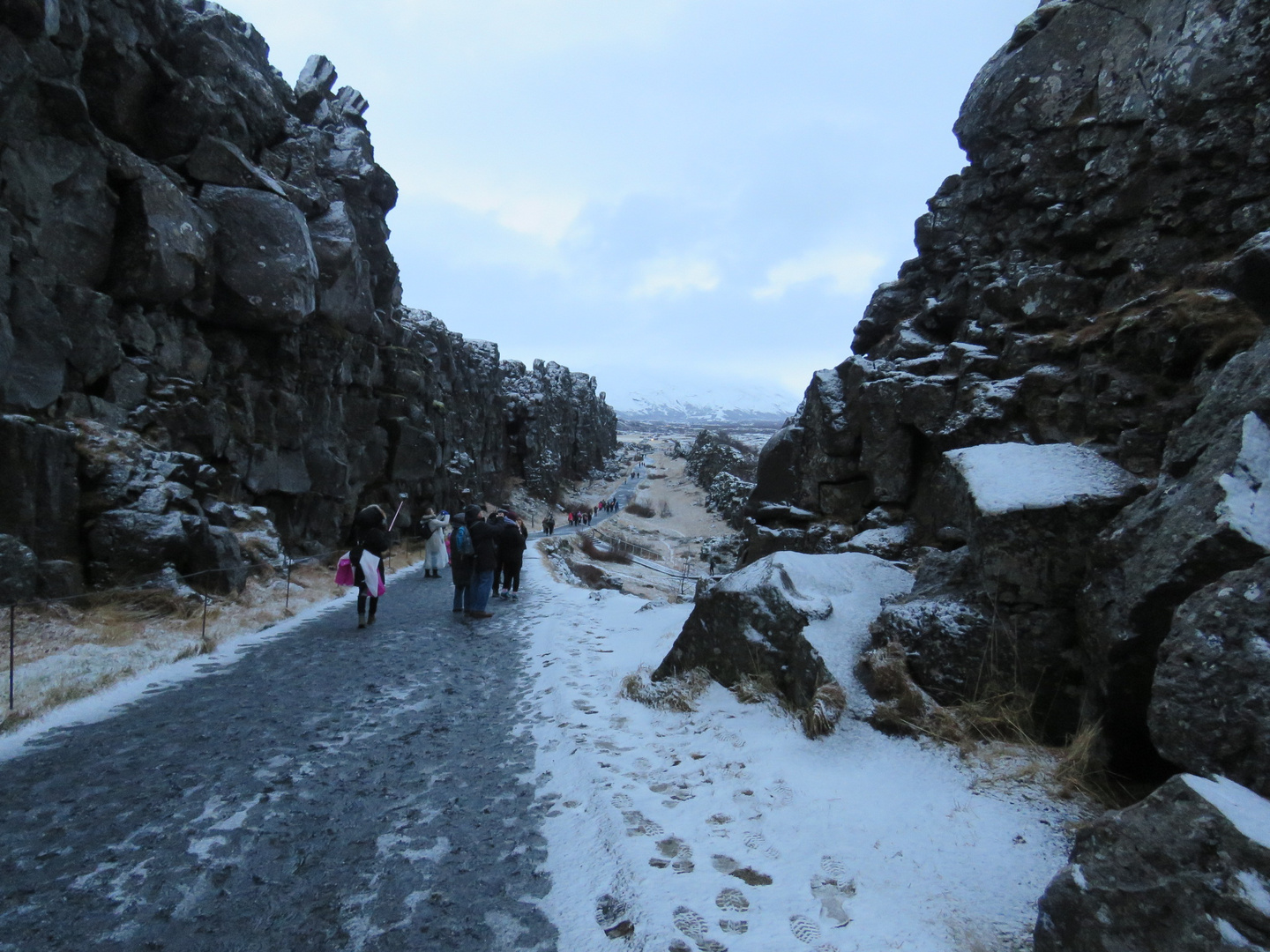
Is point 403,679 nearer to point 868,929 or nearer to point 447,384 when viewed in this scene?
point 868,929

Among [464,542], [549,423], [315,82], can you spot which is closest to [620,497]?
[549,423]

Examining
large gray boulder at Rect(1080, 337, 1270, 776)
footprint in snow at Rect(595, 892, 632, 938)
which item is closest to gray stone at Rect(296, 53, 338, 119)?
footprint in snow at Rect(595, 892, 632, 938)

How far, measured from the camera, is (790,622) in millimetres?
5633

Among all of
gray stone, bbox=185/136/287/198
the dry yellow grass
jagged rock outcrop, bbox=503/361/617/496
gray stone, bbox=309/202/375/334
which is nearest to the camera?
the dry yellow grass

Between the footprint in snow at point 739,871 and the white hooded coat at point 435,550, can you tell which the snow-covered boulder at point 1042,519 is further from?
the white hooded coat at point 435,550

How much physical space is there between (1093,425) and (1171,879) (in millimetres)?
5069

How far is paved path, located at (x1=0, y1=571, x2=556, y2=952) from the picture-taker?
3105 mm

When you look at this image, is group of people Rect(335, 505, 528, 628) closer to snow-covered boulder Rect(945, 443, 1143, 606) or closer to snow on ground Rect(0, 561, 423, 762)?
snow on ground Rect(0, 561, 423, 762)

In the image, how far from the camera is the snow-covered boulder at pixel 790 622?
522 centimetres

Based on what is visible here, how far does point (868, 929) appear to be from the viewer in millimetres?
2807

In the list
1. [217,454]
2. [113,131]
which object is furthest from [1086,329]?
[113,131]

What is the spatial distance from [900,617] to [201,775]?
5540mm

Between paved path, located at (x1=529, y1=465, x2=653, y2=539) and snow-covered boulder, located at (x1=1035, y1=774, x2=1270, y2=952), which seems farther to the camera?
paved path, located at (x1=529, y1=465, x2=653, y2=539)

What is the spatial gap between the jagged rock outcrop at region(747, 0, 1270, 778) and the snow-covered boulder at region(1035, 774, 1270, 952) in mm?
362
